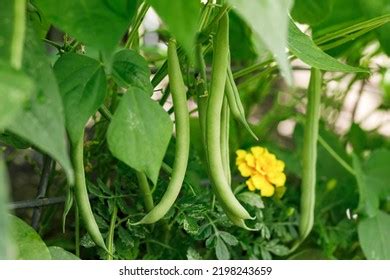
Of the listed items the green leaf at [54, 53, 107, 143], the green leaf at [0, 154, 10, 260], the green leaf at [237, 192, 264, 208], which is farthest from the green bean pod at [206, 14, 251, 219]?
the green leaf at [0, 154, 10, 260]

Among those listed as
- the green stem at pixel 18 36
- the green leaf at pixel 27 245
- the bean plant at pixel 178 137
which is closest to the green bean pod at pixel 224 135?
the bean plant at pixel 178 137

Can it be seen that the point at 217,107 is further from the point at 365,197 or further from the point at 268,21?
the point at 365,197

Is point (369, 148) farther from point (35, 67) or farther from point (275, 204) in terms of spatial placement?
point (35, 67)

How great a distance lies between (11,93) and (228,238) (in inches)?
20.9

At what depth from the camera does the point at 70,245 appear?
1.06 metres

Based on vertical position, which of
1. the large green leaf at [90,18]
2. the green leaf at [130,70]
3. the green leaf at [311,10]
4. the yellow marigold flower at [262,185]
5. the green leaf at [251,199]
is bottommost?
the green leaf at [251,199]

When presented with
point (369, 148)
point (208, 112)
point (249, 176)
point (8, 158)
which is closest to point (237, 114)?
point (208, 112)

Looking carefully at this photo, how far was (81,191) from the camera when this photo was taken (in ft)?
2.60

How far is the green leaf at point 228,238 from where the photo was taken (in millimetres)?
957

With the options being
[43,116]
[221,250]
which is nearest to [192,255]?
[221,250]

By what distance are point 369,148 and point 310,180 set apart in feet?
1.49

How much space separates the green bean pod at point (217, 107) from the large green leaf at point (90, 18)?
0.56 ft

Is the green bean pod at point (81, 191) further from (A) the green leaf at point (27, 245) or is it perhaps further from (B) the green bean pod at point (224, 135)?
(B) the green bean pod at point (224, 135)

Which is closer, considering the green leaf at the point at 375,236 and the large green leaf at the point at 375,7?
the large green leaf at the point at 375,7
